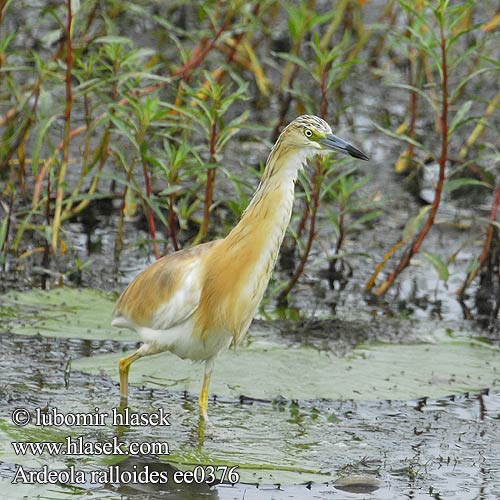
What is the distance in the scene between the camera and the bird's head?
5383mm

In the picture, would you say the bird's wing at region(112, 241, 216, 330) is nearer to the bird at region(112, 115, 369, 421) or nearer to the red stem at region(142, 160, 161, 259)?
the bird at region(112, 115, 369, 421)

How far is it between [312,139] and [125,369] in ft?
4.66

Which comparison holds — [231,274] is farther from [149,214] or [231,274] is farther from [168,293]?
[149,214]

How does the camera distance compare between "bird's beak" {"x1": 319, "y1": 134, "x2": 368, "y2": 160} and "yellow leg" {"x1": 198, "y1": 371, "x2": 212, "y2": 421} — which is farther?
"yellow leg" {"x1": 198, "y1": 371, "x2": 212, "y2": 421}

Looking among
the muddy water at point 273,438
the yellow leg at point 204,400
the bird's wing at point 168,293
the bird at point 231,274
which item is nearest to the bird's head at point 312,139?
the bird at point 231,274

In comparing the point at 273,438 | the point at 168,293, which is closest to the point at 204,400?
the point at 273,438

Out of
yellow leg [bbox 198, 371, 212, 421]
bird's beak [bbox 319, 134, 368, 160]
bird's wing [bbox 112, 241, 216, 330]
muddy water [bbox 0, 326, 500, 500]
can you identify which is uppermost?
bird's beak [bbox 319, 134, 368, 160]

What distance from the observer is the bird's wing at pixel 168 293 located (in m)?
5.59

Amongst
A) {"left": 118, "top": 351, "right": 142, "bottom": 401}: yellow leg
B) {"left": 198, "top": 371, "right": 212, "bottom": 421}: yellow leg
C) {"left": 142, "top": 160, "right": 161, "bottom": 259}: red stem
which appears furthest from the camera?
{"left": 142, "top": 160, "right": 161, "bottom": 259}: red stem

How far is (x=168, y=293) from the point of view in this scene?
5.62m

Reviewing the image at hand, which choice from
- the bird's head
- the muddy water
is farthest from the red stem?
the bird's head

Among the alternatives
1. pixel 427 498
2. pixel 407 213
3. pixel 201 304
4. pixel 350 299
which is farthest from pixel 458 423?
pixel 407 213

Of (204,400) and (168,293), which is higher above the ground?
(168,293)

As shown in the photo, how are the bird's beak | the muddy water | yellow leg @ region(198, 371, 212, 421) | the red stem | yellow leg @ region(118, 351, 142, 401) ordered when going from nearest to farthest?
the muddy water < the bird's beak < yellow leg @ region(198, 371, 212, 421) < yellow leg @ region(118, 351, 142, 401) < the red stem
